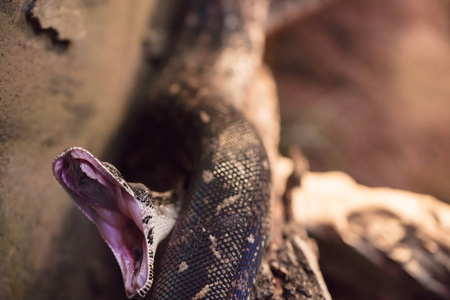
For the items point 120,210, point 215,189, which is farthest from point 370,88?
point 120,210

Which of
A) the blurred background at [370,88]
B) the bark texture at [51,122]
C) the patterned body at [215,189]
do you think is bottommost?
the blurred background at [370,88]

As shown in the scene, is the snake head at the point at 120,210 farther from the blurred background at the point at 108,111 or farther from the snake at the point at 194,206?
the blurred background at the point at 108,111

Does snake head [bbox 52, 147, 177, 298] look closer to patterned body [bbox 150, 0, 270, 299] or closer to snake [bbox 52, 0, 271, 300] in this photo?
snake [bbox 52, 0, 271, 300]

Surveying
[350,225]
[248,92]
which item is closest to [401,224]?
[350,225]

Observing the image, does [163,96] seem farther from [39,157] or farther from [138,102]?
[39,157]

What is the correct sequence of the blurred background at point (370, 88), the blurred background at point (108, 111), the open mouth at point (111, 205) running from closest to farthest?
the open mouth at point (111, 205) → the blurred background at point (108, 111) → the blurred background at point (370, 88)

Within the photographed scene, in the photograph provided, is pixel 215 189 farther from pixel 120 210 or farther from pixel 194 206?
pixel 120 210

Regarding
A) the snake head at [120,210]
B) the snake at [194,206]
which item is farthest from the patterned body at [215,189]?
the snake head at [120,210]
